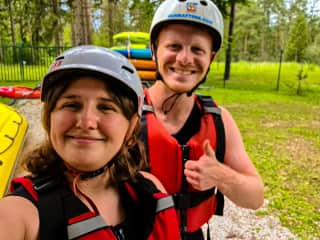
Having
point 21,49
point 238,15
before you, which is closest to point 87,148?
point 21,49

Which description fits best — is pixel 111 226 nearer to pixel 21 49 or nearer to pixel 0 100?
pixel 0 100

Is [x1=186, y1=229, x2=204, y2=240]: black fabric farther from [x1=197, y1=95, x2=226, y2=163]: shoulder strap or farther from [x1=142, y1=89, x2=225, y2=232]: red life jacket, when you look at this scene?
[x1=197, y1=95, x2=226, y2=163]: shoulder strap

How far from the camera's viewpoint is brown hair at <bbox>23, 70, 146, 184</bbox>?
124 centimetres

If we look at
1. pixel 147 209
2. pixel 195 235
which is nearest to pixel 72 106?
pixel 147 209

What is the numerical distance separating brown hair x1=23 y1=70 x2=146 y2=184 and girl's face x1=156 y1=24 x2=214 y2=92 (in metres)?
0.41

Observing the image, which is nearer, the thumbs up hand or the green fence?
the thumbs up hand

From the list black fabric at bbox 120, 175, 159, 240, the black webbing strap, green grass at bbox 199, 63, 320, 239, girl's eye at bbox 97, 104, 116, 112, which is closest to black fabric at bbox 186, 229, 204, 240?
black fabric at bbox 120, 175, 159, 240

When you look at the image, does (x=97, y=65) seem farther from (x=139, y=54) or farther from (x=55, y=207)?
(x=139, y=54)

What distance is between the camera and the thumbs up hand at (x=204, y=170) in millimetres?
1502

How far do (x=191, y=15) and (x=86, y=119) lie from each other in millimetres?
845

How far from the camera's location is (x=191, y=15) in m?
1.67

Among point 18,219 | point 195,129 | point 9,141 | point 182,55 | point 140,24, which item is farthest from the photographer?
point 140,24

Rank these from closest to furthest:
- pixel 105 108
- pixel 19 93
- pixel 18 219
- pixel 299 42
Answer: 1. pixel 18 219
2. pixel 105 108
3. pixel 19 93
4. pixel 299 42

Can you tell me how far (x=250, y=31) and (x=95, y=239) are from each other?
5823 centimetres
